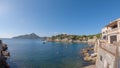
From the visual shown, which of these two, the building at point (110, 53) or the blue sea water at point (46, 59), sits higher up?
the building at point (110, 53)

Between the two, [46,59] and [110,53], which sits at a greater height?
[110,53]

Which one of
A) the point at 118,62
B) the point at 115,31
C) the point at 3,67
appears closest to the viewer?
the point at 118,62

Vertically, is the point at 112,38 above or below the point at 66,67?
above

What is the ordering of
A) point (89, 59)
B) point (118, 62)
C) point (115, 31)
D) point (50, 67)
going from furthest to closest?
point (89, 59)
point (50, 67)
point (115, 31)
point (118, 62)

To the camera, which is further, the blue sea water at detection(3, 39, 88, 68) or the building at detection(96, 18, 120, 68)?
the blue sea water at detection(3, 39, 88, 68)

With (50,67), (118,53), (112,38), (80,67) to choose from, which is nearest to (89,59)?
(80,67)

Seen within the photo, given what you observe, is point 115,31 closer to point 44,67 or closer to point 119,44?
point 119,44

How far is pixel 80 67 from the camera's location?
40.9 m

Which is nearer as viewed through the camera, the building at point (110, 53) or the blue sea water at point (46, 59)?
the building at point (110, 53)

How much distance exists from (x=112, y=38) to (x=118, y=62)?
20.4 meters

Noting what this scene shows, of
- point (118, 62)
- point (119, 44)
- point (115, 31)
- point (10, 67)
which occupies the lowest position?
point (10, 67)

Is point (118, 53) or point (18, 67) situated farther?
point (18, 67)

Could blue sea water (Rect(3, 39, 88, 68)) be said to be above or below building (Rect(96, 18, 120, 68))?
below

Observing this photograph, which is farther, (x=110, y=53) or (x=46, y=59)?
(x=46, y=59)
